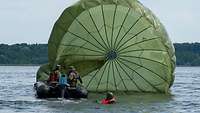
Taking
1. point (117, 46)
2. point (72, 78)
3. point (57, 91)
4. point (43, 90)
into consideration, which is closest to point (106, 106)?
point (57, 91)

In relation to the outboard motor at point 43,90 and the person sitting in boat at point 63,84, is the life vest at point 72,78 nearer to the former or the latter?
the person sitting in boat at point 63,84

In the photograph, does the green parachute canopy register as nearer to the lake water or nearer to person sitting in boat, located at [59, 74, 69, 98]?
the lake water

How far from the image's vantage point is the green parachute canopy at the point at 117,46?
3550 cm

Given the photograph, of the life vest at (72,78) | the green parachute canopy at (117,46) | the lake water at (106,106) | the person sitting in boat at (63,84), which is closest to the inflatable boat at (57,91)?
the person sitting in boat at (63,84)

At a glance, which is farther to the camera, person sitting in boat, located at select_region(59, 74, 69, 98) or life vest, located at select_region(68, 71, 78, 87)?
life vest, located at select_region(68, 71, 78, 87)

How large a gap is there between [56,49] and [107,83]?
3043 mm

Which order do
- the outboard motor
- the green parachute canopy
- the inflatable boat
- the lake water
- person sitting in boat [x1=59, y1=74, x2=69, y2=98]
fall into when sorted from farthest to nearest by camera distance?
the green parachute canopy < the outboard motor < the inflatable boat < person sitting in boat [x1=59, y1=74, x2=69, y2=98] < the lake water

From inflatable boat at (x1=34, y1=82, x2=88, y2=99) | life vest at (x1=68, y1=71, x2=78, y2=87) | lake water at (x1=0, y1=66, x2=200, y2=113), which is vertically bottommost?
lake water at (x1=0, y1=66, x2=200, y2=113)

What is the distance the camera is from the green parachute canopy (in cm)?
3550

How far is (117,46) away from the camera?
117ft

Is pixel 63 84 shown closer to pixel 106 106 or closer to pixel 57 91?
pixel 57 91

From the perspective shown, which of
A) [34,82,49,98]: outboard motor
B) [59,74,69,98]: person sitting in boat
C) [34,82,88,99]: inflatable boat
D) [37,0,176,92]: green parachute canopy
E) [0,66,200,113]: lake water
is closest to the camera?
[0,66,200,113]: lake water

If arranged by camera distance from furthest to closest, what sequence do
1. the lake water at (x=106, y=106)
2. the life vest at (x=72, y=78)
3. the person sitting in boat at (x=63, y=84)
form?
the life vest at (x=72, y=78)
the person sitting in boat at (x=63, y=84)
the lake water at (x=106, y=106)

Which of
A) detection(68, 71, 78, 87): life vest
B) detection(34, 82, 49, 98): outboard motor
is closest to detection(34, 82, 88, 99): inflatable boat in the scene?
detection(34, 82, 49, 98): outboard motor
